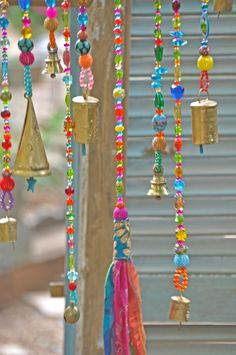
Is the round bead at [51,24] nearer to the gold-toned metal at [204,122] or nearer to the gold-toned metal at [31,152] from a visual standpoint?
the gold-toned metal at [31,152]

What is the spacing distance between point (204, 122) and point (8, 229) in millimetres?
367

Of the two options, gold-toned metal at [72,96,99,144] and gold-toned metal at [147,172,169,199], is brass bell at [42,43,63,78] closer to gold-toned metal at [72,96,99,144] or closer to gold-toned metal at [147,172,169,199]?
gold-toned metal at [72,96,99,144]

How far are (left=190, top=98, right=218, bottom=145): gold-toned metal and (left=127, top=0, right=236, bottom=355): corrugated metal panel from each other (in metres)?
0.38

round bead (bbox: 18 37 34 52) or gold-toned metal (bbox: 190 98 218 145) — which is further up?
round bead (bbox: 18 37 34 52)

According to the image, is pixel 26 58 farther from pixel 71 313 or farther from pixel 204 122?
pixel 71 313

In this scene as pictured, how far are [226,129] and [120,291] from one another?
501 mm

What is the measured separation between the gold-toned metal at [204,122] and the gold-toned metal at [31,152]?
25 centimetres

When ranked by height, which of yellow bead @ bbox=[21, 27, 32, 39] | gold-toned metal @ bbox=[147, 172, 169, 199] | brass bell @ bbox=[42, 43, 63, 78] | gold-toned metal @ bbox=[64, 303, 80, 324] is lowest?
gold-toned metal @ bbox=[64, 303, 80, 324]

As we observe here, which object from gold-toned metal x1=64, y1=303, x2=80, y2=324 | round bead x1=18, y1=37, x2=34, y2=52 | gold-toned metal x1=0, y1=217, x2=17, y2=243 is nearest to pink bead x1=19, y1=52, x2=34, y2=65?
round bead x1=18, y1=37, x2=34, y2=52

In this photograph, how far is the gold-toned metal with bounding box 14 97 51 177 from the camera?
1.37m

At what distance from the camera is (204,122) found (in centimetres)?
133

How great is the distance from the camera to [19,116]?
4734mm

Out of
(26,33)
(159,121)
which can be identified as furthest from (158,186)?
(26,33)

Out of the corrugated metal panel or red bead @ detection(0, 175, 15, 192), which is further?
the corrugated metal panel
